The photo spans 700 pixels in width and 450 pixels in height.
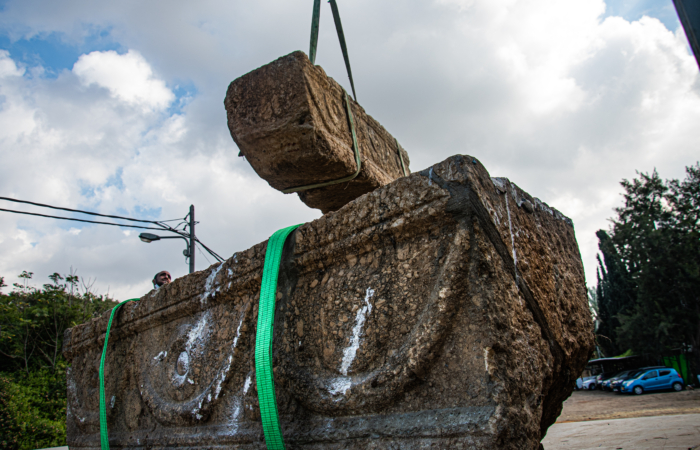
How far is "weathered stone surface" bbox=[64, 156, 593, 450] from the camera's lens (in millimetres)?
995

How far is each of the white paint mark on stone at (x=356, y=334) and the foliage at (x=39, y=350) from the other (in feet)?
21.2

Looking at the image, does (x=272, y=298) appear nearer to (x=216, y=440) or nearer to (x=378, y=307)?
(x=378, y=307)

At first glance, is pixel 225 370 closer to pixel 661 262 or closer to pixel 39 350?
pixel 39 350

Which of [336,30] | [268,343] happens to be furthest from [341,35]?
[268,343]

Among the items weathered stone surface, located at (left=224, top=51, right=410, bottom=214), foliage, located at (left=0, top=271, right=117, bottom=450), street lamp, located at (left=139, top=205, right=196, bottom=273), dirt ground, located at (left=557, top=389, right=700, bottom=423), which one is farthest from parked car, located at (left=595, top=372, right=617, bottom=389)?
weathered stone surface, located at (left=224, top=51, right=410, bottom=214)

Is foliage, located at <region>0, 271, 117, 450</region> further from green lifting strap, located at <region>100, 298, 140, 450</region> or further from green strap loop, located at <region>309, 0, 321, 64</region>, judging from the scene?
green strap loop, located at <region>309, 0, 321, 64</region>

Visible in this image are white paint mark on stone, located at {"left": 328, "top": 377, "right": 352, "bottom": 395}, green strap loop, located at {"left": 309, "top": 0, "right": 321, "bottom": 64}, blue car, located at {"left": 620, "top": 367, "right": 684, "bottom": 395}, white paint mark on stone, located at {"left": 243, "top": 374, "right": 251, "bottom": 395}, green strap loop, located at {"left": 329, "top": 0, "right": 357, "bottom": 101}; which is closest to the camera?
white paint mark on stone, located at {"left": 328, "top": 377, "right": 352, "bottom": 395}

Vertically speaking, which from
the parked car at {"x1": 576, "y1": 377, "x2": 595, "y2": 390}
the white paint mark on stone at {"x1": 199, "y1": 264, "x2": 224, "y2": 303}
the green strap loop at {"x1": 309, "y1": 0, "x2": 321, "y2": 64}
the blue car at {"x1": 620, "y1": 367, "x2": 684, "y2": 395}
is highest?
the green strap loop at {"x1": 309, "y1": 0, "x2": 321, "y2": 64}

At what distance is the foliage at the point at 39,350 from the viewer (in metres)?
5.91

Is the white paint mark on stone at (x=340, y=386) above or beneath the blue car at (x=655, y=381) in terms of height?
above

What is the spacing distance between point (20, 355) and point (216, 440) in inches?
330

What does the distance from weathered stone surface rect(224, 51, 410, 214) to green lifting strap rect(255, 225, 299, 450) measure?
0.42 metres

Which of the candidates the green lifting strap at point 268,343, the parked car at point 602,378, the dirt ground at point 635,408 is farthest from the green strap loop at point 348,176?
the parked car at point 602,378

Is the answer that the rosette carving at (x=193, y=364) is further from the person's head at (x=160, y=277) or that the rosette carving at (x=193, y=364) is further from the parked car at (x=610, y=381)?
the parked car at (x=610, y=381)
